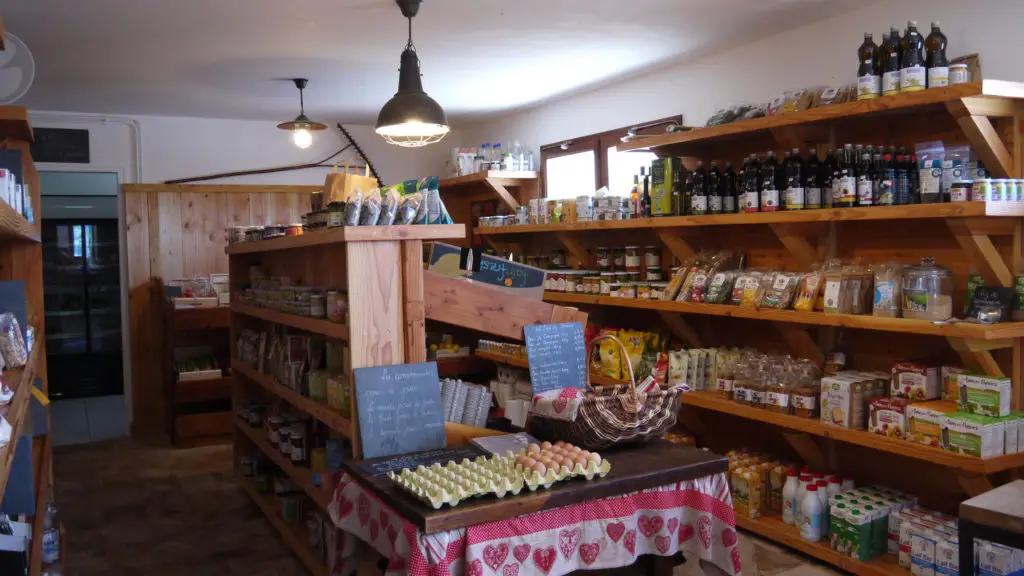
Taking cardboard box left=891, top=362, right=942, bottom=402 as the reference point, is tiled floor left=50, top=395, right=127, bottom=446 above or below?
below

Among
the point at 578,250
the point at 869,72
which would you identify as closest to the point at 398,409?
the point at 869,72

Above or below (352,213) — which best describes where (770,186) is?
above

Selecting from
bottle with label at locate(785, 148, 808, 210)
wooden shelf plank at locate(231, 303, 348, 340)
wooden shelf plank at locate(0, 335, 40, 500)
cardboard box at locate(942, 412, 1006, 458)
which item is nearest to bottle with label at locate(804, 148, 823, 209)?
bottle with label at locate(785, 148, 808, 210)

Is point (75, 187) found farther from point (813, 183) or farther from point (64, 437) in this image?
point (813, 183)

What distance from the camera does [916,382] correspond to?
333 centimetres

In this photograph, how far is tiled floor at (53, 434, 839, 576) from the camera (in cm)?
378

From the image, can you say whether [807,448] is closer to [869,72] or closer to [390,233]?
[869,72]

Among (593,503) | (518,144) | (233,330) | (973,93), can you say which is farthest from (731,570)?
(518,144)

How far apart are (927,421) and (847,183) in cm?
103

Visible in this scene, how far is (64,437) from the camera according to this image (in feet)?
21.7

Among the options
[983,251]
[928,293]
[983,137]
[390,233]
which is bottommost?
[928,293]

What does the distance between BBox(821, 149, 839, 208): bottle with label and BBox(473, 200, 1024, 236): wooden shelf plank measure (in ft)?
0.32

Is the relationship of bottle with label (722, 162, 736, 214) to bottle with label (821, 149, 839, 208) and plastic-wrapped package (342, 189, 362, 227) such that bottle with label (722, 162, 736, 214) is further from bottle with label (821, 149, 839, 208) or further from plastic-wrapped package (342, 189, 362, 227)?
plastic-wrapped package (342, 189, 362, 227)

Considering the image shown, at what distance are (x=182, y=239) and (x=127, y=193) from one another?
0.58 meters
